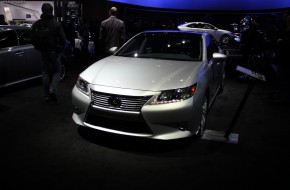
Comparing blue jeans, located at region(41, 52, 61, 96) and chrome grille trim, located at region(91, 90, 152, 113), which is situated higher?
chrome grille trim, located at region(91, 90, 152, 113)

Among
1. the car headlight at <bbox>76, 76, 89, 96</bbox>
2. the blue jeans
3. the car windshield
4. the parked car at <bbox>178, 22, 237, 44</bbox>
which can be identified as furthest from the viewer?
the parked car at <bbox>178, 22, 237, 44</bbox>

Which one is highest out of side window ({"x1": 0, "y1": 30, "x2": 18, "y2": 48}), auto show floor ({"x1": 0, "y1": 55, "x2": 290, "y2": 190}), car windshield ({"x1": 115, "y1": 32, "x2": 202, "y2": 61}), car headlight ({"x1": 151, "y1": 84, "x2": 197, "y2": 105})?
car windshield ({"x1": 115, "y1": 32, "x2": 202, "y2": 61})

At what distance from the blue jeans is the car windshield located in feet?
4.43

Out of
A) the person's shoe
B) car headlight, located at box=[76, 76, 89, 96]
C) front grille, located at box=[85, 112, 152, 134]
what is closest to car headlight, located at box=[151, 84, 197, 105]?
front grille, located at box=[85, 112, 152, 134]

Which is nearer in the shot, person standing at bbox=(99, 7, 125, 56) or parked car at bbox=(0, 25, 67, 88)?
parked car at bbox=(0, 25, 67, 88)

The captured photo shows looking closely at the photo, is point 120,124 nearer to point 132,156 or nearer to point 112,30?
point 132,156

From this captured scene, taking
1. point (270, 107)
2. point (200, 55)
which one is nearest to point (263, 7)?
point (270, 107)

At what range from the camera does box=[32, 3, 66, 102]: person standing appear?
17.3 ft

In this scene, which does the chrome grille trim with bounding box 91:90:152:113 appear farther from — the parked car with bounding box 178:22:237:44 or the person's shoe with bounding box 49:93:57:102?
the parked car with bounding box 178:22:237:44

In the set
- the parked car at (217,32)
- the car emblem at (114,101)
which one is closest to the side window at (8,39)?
the car emblem at (114,101)

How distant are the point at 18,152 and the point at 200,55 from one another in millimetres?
2878

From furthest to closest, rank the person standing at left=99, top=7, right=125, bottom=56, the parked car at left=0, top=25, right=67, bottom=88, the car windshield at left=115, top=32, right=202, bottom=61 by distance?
the person standing at left=99, top=7, right=125, bottom=56
the parked car at left=0, top=25, right=67, bottom=88
the car windshield at left=115, top=32, right=202, bottom=61

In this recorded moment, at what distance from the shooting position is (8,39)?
19.7 feet

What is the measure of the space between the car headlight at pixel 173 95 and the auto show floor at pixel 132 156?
70 centimetres
